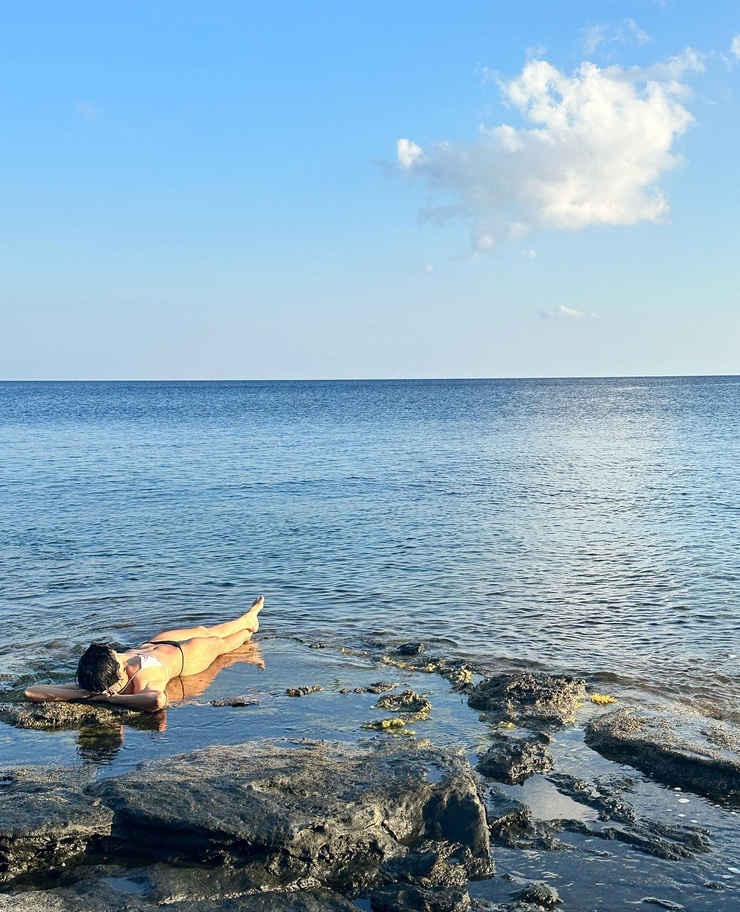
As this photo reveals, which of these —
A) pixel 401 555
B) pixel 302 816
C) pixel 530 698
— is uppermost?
pixel 302 816

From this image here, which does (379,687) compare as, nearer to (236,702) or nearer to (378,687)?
(378,687)

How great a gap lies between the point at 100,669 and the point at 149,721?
0.96 meters

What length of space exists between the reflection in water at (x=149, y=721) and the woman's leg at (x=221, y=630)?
39 cm

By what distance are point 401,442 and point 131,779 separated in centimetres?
4897

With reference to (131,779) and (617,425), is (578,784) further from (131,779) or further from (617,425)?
(617,425)

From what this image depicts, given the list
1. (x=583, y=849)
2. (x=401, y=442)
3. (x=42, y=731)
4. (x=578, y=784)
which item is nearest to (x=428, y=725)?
(x=578, y=784)

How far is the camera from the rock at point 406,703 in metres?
10.7

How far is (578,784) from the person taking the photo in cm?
845

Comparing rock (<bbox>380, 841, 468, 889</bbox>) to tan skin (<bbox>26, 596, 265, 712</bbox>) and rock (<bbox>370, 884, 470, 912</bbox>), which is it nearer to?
rock (<bbox>370, 884, 470, 912</bbox>)

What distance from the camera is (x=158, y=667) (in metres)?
11.4

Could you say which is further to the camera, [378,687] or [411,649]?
[411,649]

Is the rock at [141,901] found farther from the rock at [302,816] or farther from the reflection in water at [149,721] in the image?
the reflection in water at [149,721]

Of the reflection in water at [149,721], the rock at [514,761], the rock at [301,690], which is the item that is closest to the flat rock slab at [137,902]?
the rock at [514,761]

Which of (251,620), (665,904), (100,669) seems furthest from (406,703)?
(665,904)
